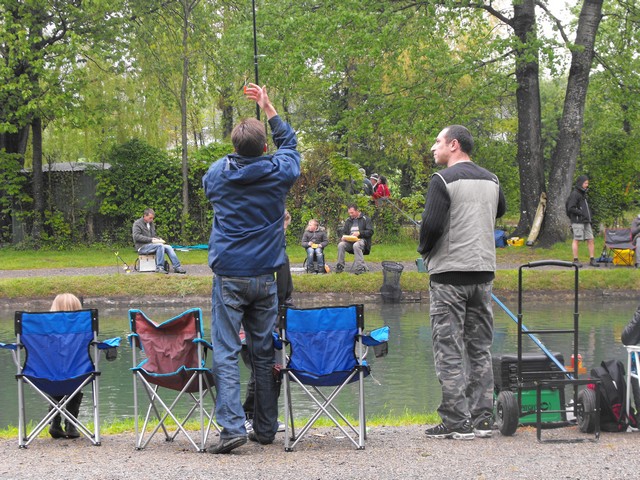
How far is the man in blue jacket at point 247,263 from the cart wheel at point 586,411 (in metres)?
2.07

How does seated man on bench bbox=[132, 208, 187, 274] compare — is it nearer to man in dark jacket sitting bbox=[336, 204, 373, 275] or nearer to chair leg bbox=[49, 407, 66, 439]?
man in dark jacket sitting bbox=[336, 204, 373, 275]

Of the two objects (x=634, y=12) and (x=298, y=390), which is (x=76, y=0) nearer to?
(x=634, y=12)

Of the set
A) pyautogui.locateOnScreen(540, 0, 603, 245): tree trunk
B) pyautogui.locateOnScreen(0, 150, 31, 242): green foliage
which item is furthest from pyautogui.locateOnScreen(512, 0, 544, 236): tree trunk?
pyautogui.locateOnScreen(0, 150, 31, 242): green foliage

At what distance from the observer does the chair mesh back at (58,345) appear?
6586 millimetres

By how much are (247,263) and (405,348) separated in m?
6.74

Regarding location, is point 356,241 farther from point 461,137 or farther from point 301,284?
point 461,137

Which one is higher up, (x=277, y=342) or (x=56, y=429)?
(x=277, y=342)

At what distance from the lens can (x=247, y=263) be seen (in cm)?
620

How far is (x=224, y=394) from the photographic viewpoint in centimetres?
609

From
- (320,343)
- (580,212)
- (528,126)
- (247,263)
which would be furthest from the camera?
(528,126)

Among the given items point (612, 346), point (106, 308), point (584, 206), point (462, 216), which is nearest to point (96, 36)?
point (106, 308)

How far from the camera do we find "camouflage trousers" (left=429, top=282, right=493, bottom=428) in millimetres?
6371

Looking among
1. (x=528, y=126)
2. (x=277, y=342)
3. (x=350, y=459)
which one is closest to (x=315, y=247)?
(x=528, y=126)

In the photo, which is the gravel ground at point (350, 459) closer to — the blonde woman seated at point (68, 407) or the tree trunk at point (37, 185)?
the blonde woman seated at point (68, 407)
